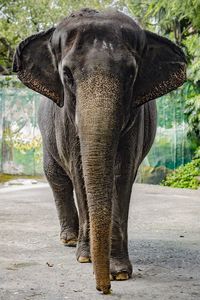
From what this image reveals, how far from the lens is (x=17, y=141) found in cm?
2048

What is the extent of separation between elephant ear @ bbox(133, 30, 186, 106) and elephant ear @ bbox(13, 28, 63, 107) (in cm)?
62

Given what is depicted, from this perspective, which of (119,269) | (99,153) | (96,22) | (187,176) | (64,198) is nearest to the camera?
(99,153)

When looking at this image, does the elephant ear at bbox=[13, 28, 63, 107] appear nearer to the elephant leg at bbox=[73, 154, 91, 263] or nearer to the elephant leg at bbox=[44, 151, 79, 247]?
the elephant leg at bbox=[73, 154, 91, 263]

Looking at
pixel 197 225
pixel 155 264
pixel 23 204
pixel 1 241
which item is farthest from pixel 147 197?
pixel 155 264

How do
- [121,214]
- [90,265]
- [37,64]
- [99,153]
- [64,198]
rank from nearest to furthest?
[99,153] → [37,64] → [121,214] → [90,265] → [64,198]

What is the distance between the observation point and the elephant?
392 cm

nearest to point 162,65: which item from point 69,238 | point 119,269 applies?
point 119,269

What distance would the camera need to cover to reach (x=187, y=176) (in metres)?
17.3

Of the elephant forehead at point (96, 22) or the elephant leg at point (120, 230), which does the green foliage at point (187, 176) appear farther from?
the elephant forehead at point (96, 22)

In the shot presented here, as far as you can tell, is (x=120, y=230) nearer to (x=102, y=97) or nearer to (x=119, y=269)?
(x=119, y=269)

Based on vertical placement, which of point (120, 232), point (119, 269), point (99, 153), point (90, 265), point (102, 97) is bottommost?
point (90, 265)

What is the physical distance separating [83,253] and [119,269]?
0.69 meters

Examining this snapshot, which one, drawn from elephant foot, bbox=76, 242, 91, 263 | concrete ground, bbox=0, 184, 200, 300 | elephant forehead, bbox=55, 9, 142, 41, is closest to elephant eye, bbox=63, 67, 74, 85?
elephant forehead, bbox=55, 9, 142, 41

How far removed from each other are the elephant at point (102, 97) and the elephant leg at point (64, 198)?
1.85 feet
